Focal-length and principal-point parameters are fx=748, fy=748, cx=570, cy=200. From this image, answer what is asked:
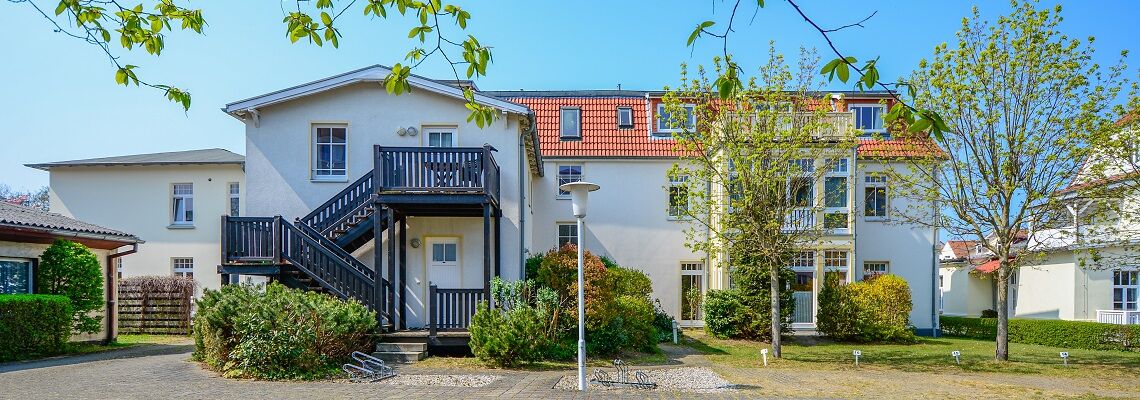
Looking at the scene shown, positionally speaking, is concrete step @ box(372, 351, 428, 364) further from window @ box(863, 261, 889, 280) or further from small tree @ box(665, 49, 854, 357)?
window @ box(863, 261, 889, 280)

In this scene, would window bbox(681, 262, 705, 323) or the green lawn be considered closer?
the green lawn

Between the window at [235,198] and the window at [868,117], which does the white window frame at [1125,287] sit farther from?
the window at [235,198]

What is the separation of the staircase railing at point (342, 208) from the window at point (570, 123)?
966 centimetres

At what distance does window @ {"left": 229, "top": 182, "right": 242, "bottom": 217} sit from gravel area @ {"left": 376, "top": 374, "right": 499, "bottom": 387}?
15.8 meters

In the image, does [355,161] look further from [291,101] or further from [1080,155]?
[1080,155]

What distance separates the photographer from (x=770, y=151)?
51.9 feet

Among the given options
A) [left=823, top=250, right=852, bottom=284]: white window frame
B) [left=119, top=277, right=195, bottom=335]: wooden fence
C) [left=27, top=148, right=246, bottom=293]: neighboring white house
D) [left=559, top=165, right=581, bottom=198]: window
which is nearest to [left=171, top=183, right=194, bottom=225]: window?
[left=27, top=148, right=246, bottom=293]: neighboring white house

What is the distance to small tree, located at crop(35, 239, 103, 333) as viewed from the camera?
54.0ft

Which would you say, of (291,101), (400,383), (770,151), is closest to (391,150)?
(291,101)

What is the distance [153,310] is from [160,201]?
192 inches

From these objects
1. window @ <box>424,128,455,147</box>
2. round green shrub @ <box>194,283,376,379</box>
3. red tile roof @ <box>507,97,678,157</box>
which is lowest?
round green shrub @ <box>194,283,376,379</box>

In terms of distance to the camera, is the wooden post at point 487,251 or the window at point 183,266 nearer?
the wooden post at point 487,251

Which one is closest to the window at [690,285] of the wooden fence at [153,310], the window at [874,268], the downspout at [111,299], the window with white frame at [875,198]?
the window at [874,268]

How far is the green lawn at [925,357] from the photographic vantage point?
1520 centimetres
